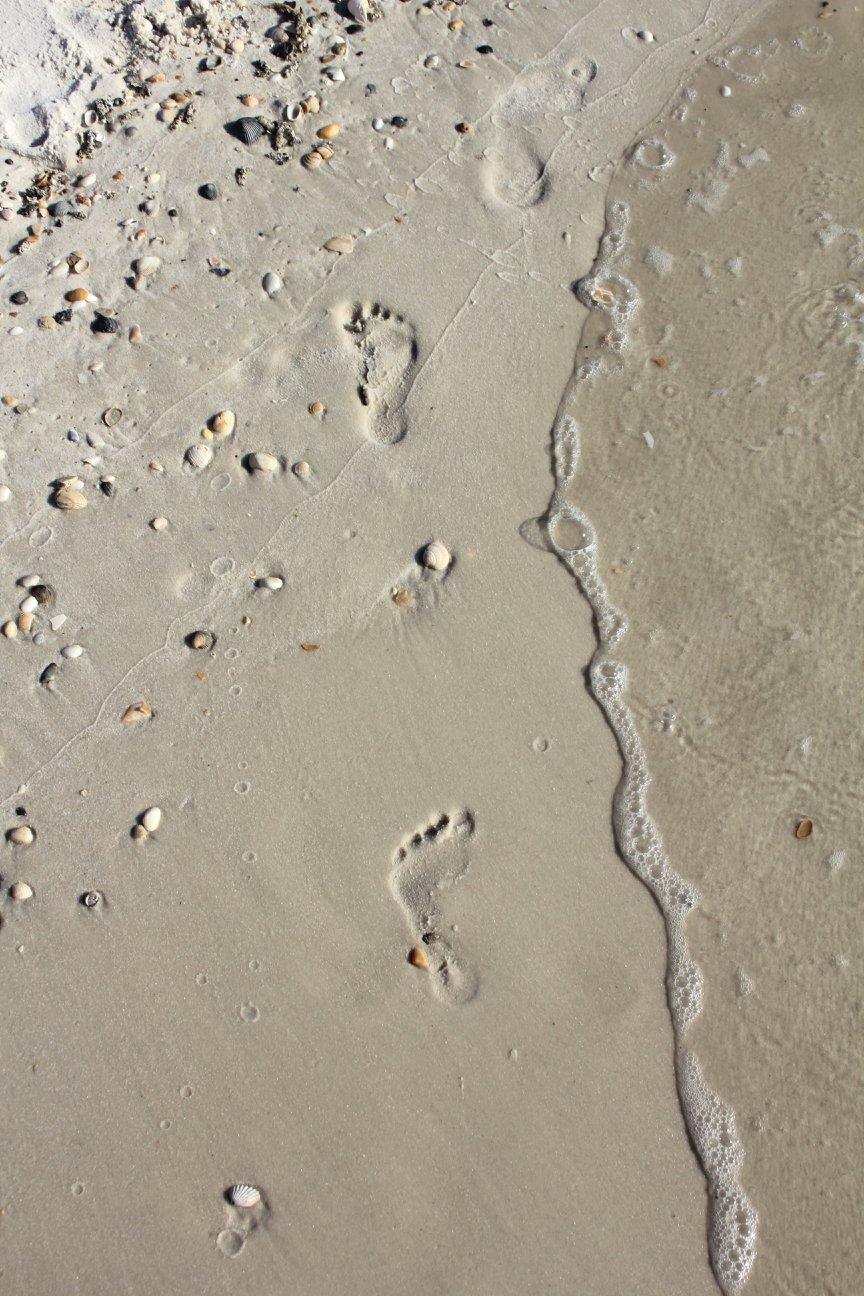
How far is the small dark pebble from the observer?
143 inches

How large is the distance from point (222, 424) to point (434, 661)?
124 cm

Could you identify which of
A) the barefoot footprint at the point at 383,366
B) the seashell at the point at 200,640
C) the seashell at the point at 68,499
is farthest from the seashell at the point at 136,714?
the barefoot footprint at the point at 383,366

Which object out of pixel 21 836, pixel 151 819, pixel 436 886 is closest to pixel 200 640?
pixel 151 819

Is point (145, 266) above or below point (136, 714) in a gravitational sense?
above

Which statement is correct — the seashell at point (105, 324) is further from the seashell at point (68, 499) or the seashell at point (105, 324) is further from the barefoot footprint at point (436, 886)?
the barefoot footprint at point (436, 886)

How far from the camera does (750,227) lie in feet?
13.0

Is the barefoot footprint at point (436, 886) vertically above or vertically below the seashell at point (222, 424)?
below

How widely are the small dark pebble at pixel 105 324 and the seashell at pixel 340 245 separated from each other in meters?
0.92

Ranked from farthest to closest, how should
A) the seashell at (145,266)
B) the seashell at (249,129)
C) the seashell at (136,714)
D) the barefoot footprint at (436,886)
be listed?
1. the seashell at (249,129)
2. the seashell at (145,266)
3. the seashell at (136,714)
4. the barefoot footprint at (436,886)

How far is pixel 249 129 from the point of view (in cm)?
400

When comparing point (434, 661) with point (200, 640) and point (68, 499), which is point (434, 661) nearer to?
point (200, 640)

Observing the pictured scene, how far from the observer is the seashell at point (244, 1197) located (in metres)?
2.54

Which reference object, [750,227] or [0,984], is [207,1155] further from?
[750,227]

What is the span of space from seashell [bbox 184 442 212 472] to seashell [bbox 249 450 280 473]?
0.16 meters
